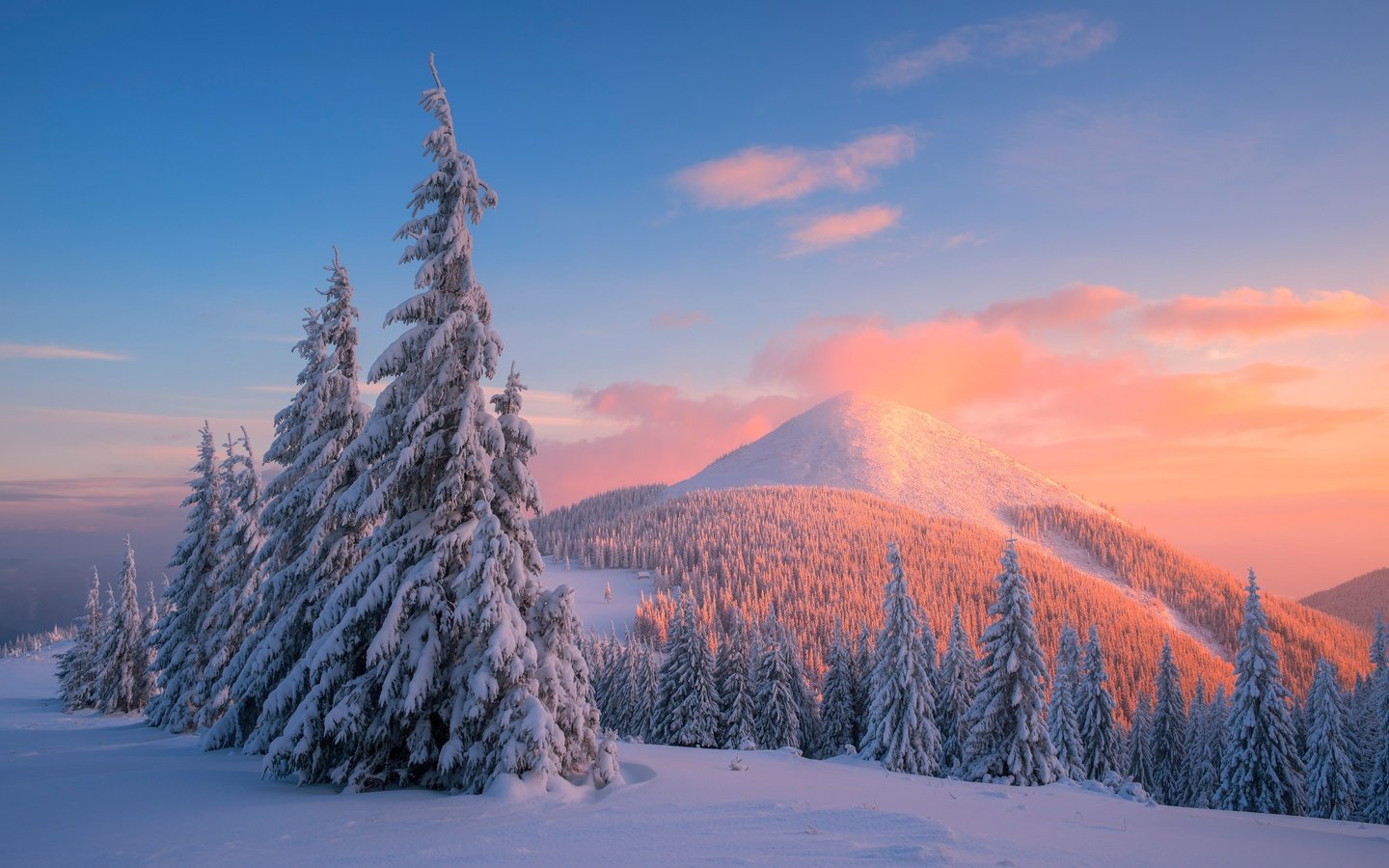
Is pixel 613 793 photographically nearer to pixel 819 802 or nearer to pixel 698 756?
pixel 819 802

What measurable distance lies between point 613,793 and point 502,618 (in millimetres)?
3697

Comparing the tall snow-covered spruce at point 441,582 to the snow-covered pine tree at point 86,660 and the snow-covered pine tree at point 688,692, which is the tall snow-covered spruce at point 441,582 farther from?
the snow-covered pine tree at point 86,660

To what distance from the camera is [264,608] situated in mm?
21141

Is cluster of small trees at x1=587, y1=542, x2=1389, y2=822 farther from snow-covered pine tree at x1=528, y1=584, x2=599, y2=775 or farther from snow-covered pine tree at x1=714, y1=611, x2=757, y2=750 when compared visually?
Answer: snow-covered pine tree at x1=528, y1=584, x2=599, y2=775

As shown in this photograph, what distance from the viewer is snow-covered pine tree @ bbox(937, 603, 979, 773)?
50.8 m

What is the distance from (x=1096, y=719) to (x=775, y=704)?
78.9 feet

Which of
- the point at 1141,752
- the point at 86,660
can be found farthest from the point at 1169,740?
the point at 86,660

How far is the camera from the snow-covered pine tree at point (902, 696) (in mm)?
42500

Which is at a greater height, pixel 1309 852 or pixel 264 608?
pixel 264 608

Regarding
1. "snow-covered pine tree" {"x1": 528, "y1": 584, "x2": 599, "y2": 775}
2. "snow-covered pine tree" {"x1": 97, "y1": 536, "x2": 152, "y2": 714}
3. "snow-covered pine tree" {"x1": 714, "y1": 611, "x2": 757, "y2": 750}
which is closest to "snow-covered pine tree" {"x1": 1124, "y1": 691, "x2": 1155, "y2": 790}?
"snow-covered pine tree" {"x1": 714, "y1": 611, "x2": 757, "y2": 750}

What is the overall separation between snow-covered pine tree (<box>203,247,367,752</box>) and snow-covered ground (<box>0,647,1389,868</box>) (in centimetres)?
353

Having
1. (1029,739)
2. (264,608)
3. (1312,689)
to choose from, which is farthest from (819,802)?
A: (1312,689)

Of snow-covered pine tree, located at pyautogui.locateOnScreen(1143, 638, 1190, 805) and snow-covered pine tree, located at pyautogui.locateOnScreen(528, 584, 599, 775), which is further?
snow-covered pine tree, located at pyautogui.locateOnScreen(1143, 638, 1190, 805)

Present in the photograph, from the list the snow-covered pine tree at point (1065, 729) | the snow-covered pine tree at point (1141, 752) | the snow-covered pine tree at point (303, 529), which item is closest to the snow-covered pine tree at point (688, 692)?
the snow-covered pine tree at point (1065, 729)
